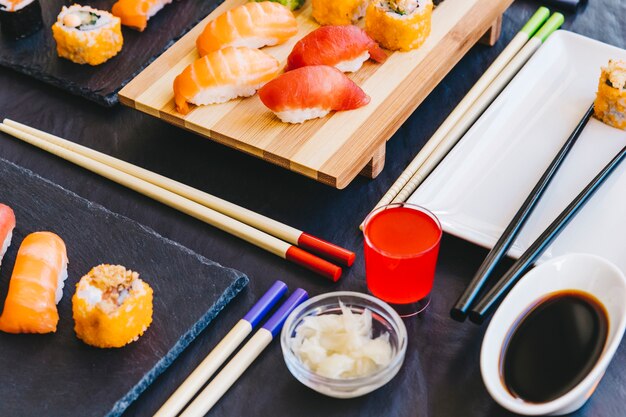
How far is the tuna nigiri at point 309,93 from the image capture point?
1.98 m

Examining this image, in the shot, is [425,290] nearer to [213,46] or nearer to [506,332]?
[506,332]

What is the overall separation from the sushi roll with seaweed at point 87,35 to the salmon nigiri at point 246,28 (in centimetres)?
35

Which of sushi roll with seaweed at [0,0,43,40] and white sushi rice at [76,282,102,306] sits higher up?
white sushi rice at [76,282,102,306]

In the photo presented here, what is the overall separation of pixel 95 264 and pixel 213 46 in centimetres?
75

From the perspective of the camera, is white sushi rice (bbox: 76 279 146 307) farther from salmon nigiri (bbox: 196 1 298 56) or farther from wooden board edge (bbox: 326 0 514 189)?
salmon nigiri (bbox: 196 1 298 56)

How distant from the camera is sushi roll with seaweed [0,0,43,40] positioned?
259 centimetres

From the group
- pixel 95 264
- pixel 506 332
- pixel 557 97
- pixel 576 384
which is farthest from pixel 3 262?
pixel 557 97

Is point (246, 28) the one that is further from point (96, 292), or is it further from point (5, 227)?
point (96, 292)

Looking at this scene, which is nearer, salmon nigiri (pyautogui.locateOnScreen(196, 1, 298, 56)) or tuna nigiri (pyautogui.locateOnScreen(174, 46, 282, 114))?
tuna nigiri (pyautogui.locateOnScreen(174, 46, 282, 114))

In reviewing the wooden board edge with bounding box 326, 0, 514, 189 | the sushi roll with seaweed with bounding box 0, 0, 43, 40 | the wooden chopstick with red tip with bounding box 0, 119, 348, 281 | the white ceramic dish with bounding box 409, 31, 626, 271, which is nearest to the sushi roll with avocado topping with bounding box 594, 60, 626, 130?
the white ceramic dish with bounding box 409, 31, 626, 271

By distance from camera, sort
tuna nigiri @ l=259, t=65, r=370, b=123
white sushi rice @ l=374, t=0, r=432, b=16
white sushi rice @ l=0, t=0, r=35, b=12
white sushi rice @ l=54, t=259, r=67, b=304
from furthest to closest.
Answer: white sushi rice @ l=0, t=0, r=35, b=12
white sushi rice @ l=374, t=0, r=432, b=16
tuna nigiri @ l=259, t=65, r=370, b=123
white sushi rice @ l=54, t=259, r=67, b=304

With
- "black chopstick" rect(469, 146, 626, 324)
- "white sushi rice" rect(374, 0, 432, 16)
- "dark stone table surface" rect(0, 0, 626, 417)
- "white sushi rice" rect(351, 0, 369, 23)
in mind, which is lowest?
"dark stone table surface" rect(0, 0, 626, 417)

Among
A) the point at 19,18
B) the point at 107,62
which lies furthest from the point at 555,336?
the point at 19,18

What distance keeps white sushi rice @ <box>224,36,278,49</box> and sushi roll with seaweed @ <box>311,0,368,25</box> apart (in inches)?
6.6
